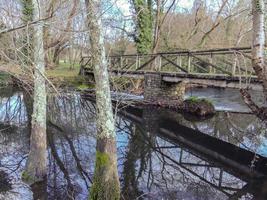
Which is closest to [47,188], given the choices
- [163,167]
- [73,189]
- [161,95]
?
[73,189]

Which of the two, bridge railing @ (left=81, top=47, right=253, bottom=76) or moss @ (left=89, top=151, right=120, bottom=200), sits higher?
bridge railing @ (left=81, top=47, right=253, bottom=76)

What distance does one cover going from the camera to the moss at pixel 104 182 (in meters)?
6.12

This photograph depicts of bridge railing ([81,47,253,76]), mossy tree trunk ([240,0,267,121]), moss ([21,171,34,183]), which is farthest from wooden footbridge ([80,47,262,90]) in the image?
moss ([21,171,34,183])

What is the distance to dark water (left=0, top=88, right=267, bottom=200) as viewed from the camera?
24.2 feet

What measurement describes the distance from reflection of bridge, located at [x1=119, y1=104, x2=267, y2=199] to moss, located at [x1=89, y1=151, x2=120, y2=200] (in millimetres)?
2543

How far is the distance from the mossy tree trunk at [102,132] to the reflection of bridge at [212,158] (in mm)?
2561

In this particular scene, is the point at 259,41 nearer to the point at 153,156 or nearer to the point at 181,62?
the point at 153,156

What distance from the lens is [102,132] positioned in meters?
6.29

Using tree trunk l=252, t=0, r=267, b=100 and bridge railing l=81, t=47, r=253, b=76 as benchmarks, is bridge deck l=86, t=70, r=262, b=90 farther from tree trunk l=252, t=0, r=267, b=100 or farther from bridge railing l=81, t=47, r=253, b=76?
tree trunk l=252, t=0, r=267, b=100

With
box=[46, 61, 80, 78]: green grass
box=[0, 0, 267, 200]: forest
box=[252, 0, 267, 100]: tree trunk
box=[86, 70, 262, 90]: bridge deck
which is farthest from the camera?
box=[46, 61, 80, 78]: green grass

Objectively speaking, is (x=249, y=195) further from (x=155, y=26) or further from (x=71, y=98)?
(x=155, y=26)

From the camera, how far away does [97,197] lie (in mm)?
6121

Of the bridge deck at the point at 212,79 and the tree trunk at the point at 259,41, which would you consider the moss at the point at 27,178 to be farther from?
the tree trunk at the point at 259,41

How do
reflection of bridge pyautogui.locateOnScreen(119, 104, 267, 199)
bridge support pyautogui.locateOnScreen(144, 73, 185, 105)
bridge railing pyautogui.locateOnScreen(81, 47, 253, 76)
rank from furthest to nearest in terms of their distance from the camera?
bridge support pyautogui.locateOnScreen(144, 73, 185, 105) < bridge railing pyautogui.locateOnScreen(81, 47, 253, 76) < reflection of bridge pyautogui.locateOnScreen(119, 104, 267, 199)
